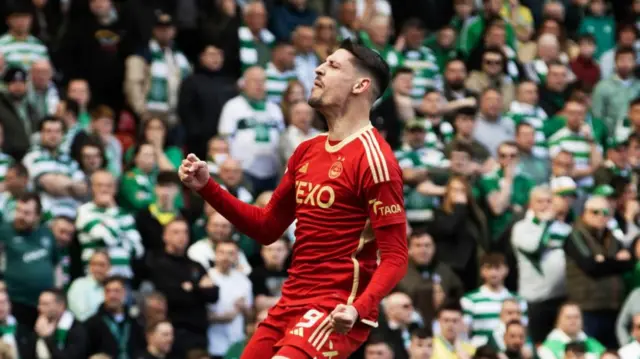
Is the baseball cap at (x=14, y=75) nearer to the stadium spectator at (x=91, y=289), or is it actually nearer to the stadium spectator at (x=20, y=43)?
the stadium spectator at (x=20, y=43)

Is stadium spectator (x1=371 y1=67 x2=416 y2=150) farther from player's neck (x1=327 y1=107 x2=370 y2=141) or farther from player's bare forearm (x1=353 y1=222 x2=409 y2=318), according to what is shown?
player's bare forearm (x1=353 y1=222 x2=409 y2=318)

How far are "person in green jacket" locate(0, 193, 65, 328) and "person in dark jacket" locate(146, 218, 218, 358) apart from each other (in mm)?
927

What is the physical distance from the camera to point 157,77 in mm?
16078

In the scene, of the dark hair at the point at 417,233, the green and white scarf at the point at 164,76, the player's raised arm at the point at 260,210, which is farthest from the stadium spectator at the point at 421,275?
the player's raised arm at the point at 260,210

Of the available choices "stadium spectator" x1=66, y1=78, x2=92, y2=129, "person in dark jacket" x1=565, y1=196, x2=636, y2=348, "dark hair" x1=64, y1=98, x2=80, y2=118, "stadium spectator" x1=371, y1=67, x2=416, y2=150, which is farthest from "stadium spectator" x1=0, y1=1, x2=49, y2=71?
"person in dark jacket" x1=565, y1=196, x2=636, y2=348

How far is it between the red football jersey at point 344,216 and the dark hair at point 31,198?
5616mm

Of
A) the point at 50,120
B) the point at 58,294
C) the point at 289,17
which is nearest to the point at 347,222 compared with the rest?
the point at 58,294

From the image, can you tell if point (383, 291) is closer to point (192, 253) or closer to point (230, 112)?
point (192, 253)

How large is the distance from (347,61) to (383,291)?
1215 mm

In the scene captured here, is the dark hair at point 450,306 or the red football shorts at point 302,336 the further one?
the dark hair at point 450,306

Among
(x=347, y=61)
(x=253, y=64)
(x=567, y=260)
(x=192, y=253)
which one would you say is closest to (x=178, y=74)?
(x=253, y=64)

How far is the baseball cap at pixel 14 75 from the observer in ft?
48.3

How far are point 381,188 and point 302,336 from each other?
0.80 m

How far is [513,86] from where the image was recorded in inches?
703
